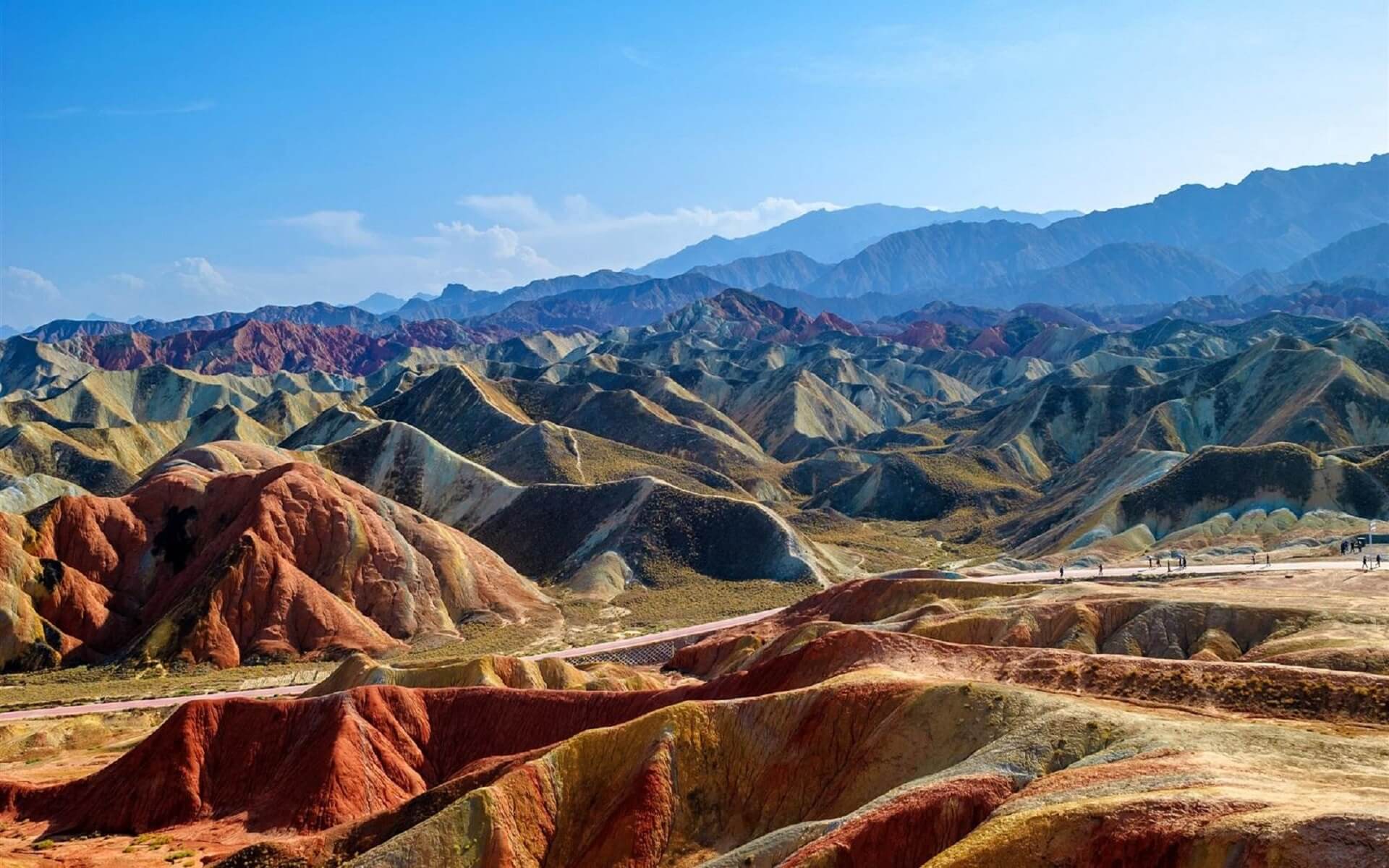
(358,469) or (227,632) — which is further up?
(358,469)

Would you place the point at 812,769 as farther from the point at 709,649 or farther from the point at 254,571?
the point at 254,571

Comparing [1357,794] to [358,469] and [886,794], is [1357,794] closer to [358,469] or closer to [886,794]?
[886,794]

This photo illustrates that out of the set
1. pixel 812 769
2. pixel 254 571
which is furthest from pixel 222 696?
pixel 812 769

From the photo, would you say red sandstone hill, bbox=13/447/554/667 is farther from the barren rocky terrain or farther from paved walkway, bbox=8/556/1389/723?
paved walkway, bbox=8/556/1389/723

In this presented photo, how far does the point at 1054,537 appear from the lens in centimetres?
12625

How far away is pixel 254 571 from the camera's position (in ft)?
305

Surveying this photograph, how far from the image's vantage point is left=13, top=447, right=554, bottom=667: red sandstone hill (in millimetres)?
91875

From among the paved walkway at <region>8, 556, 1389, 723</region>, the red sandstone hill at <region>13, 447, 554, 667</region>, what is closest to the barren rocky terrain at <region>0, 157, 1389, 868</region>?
the red sandstone hill at <region>13, 447, 554, 667</region>

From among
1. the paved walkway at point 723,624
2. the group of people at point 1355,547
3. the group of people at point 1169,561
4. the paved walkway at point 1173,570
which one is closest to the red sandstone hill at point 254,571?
the paved walkway at point 723,624

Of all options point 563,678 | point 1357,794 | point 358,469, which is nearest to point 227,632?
point 563,678

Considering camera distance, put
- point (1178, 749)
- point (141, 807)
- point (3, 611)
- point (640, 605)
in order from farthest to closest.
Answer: point (640, 605)
point (3, 611)
point (141, 807)
point (1178, 749)

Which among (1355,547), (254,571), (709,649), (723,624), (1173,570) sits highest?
(254,571)

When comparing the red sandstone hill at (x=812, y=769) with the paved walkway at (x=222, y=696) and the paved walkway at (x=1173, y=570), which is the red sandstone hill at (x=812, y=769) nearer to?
the paved walkway at (x=222, y=696)

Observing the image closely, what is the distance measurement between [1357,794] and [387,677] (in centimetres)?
5272
